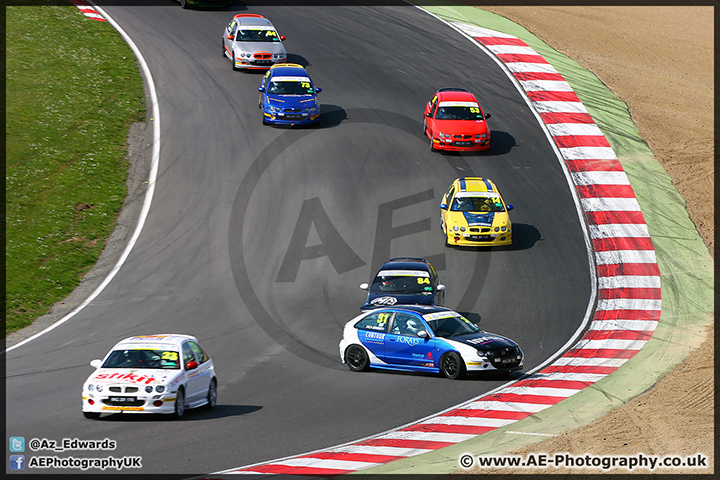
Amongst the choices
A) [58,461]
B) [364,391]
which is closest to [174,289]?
[364,391]

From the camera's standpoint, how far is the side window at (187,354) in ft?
52.9

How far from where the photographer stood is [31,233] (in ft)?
92.2

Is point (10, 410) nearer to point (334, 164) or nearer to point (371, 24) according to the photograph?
point (334, 164)

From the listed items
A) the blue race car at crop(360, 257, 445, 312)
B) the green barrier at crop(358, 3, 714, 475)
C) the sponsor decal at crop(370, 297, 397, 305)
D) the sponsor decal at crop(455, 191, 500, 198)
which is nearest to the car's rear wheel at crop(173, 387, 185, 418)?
the green barrier at crop(358, 3, 714, 475)

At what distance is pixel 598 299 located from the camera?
1026 inches

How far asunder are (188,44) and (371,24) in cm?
1002

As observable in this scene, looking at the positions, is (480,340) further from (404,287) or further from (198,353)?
(198,353)

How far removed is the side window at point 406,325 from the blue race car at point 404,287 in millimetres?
2713

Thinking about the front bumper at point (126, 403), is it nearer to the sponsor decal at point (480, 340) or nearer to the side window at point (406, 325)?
the side window at point (406, 325)

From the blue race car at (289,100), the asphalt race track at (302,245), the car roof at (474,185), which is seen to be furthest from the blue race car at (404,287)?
the blue race car at (289,100)

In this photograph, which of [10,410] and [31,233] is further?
[31,233]

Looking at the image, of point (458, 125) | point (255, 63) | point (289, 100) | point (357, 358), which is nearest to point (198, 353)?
point (357, 358)

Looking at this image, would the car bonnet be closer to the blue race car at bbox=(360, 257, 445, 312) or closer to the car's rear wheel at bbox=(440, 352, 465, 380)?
the car's rear wheel at bbox=(440, 352, 465, 380)

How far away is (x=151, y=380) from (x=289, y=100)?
72.1ft
